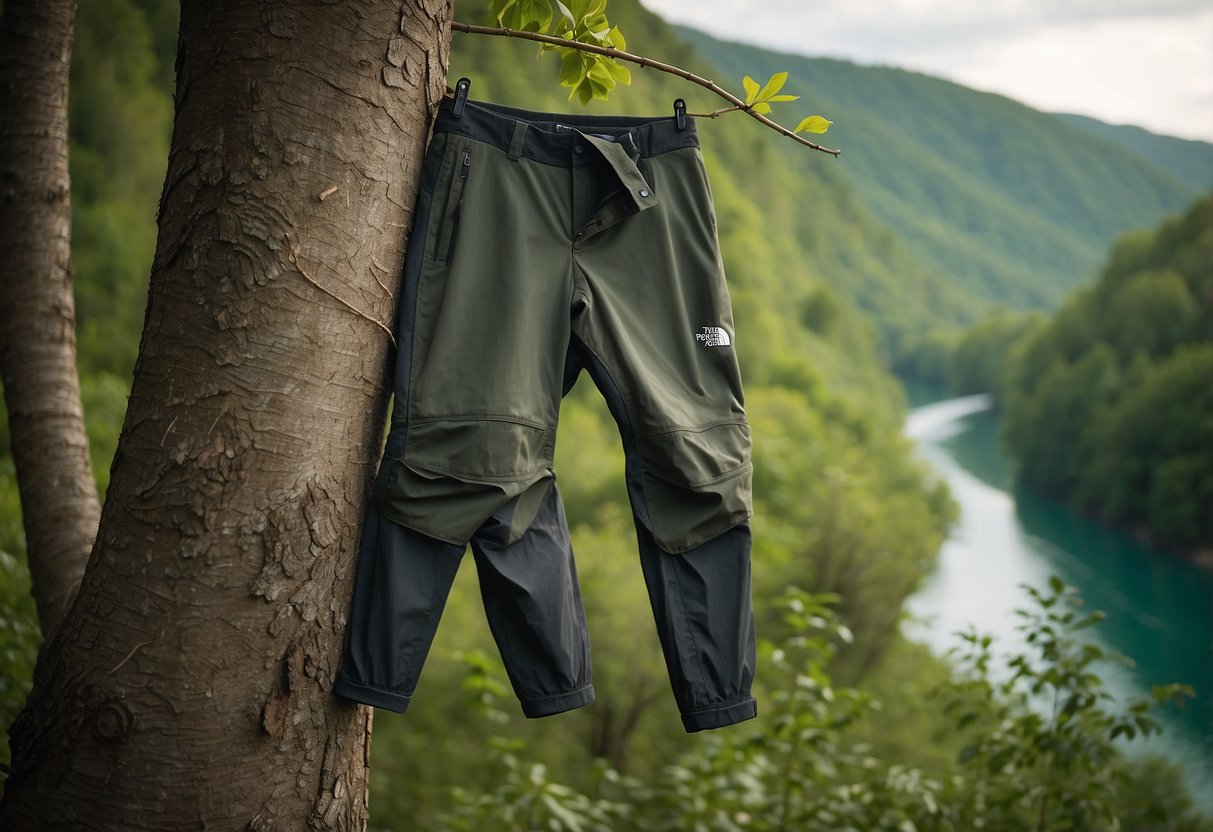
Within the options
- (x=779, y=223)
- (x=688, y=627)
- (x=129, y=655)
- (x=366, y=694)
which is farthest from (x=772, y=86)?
(x=779, y=223)

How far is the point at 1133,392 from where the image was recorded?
19891 mm

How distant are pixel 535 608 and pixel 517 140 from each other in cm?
84

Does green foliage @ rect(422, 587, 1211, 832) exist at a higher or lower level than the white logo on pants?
lower

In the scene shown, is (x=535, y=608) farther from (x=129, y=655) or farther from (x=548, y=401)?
(x=129, y=655)

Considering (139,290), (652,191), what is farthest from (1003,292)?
(652,191)

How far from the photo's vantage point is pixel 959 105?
174ft

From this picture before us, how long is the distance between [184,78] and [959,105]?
58.2 metres

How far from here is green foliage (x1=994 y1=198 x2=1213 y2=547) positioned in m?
16.8

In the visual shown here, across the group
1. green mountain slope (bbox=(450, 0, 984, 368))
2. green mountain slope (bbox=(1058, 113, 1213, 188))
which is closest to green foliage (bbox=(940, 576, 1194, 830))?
green mountain slope (bbox=(450, 0, 984, 368))

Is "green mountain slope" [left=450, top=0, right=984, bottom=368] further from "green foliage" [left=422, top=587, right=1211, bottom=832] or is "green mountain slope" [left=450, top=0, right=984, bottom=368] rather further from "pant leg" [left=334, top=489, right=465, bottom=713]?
"pant leg" [left=334, top=489, right=465, bottom=713]

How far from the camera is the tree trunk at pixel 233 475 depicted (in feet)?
4.24

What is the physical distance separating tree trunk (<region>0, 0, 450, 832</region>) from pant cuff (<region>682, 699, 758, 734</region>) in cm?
64

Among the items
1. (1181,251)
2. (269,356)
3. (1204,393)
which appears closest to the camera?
(269,356)

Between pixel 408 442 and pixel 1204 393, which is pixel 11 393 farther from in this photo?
pixel 1204 393
